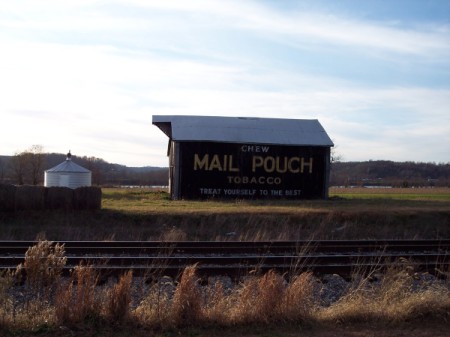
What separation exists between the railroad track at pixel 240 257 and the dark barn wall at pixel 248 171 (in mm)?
16491

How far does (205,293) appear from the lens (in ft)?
28.6

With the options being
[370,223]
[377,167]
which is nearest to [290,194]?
[370,223]

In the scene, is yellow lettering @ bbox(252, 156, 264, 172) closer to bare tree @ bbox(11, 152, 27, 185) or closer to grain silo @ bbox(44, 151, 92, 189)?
grain silo @ bbox(44, 151, 92, 189)

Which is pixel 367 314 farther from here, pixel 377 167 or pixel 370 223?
pixel 377 167

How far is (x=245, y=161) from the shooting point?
105ft

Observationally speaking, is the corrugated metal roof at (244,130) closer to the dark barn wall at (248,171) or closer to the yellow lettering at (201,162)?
the dark barn wall at (248,171)

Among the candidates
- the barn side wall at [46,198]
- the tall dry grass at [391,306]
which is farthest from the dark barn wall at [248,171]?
the tall dry grass at [391,306]

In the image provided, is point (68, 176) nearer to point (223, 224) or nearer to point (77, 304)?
point (223, 224)

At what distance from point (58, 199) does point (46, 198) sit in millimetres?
468

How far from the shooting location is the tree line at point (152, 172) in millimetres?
62000

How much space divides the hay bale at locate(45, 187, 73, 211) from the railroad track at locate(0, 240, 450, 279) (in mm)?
8629

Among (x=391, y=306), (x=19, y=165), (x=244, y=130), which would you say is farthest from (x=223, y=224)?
(x=19, y=165)

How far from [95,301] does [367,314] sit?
371 cm

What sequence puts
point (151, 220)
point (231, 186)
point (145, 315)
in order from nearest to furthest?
point (145, 315) < point (151, 220) < point (231, 186)
